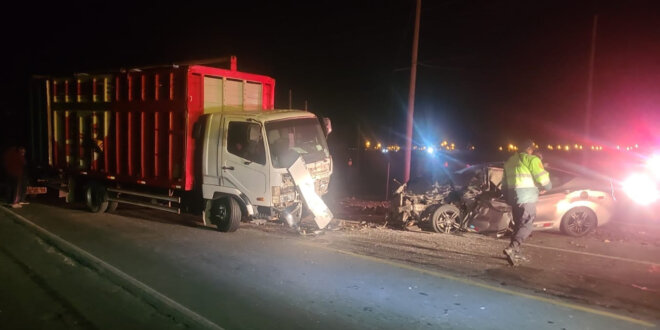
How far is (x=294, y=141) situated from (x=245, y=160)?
41.2 inches

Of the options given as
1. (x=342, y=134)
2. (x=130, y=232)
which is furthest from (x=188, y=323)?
(x=342, y=134)

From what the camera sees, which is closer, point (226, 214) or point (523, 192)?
point (523, 192)

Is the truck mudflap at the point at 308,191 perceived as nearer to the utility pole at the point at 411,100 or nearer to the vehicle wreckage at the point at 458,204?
the vehicle wreckage at the point at 458,204

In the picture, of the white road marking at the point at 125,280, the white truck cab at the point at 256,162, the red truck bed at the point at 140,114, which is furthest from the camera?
the red truck bed at the point at 140,114

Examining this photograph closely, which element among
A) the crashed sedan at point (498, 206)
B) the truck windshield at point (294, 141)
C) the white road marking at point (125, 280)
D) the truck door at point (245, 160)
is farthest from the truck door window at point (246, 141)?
the crashed sedan at point (498, 206)

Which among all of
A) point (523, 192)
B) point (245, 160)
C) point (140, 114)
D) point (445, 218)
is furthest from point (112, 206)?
point (523, 192)

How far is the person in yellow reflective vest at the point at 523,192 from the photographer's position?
713cm

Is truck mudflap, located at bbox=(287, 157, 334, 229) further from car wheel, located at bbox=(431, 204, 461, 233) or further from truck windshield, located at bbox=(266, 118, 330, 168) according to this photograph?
car wheel, located at bbox=(431, 204, 461, 233)

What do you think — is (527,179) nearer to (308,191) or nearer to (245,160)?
(308,191)

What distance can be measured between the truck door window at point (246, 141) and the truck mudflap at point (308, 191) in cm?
63

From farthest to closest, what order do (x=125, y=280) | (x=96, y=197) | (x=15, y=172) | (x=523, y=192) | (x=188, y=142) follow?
(x=15, y=172)
(x=96, y=197)
(x=188, y=142)
(x=523, y=192)
(x=125, y=280)

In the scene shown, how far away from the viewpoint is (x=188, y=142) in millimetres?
9422

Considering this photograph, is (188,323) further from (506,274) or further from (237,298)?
(506,274)

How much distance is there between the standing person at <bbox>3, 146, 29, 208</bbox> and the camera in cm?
1201
